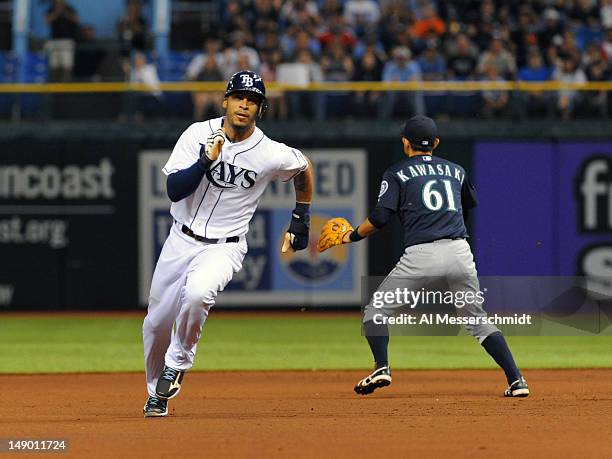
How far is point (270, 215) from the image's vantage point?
727 inches

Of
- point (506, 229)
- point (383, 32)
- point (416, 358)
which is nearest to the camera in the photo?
point (416, 358)

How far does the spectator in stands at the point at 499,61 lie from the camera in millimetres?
18781

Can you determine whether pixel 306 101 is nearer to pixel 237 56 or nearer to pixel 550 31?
pixel 237 56

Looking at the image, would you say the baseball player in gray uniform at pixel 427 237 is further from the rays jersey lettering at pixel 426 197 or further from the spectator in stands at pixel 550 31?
the spectator in stands at pixel 550 31

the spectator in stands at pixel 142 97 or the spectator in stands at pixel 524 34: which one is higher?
the spectator in stands at pixel 524 34

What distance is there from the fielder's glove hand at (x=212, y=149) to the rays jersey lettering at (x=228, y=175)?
1.01 ft

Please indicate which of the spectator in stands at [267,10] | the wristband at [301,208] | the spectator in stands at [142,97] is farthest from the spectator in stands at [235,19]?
the wristband at [301,208]

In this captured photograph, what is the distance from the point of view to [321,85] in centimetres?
1844

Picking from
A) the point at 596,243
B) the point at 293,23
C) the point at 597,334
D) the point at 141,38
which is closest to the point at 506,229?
the point at 596,243

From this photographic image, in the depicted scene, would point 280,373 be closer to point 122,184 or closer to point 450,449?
point 450,449

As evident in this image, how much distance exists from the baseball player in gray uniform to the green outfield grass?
3.17 metres

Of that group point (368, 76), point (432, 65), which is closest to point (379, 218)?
point (368, 76)

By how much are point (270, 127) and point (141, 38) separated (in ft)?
10.7

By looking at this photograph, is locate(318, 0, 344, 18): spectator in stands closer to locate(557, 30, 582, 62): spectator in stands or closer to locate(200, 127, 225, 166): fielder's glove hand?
locate(557, 30, 582, 62): spectator in stands
